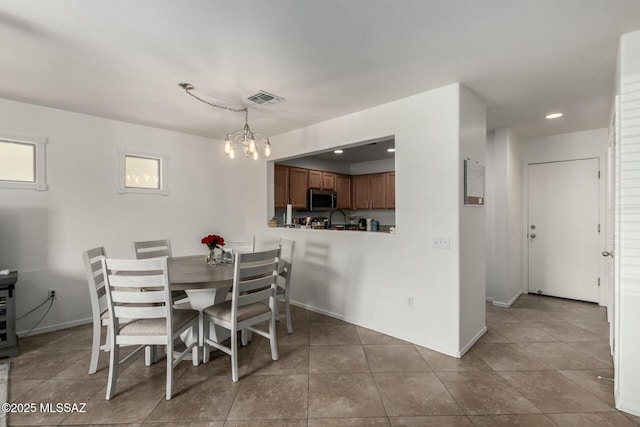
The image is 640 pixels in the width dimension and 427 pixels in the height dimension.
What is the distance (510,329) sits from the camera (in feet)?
11.0

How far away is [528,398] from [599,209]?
3519 millimetres

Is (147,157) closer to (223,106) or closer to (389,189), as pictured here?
(223,106)

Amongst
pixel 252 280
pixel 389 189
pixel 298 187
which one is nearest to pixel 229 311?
pixel 252 280

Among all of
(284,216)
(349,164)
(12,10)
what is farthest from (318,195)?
(12,10)

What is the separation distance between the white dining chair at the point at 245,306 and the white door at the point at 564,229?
4326mm

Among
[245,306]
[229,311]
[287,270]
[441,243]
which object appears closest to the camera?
[229,311]

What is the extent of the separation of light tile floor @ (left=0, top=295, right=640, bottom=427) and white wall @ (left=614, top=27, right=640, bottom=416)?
0.26 metres

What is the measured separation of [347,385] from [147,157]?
149 inches

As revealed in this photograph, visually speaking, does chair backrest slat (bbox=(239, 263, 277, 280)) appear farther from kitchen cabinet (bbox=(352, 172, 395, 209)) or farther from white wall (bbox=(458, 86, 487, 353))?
kitchen cabinet (bbox=(352, 172, 395, 209))

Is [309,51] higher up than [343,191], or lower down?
higher up

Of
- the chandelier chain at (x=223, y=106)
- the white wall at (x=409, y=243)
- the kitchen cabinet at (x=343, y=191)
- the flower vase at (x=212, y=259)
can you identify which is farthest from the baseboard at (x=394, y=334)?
the kitchen cabinet at (x=343, y=191)

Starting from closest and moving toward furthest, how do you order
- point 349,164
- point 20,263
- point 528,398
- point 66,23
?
point 66,23 → point 528,398 → point 20,263 → point 349,164

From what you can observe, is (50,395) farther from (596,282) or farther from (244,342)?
(596,282)

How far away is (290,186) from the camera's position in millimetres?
5504
